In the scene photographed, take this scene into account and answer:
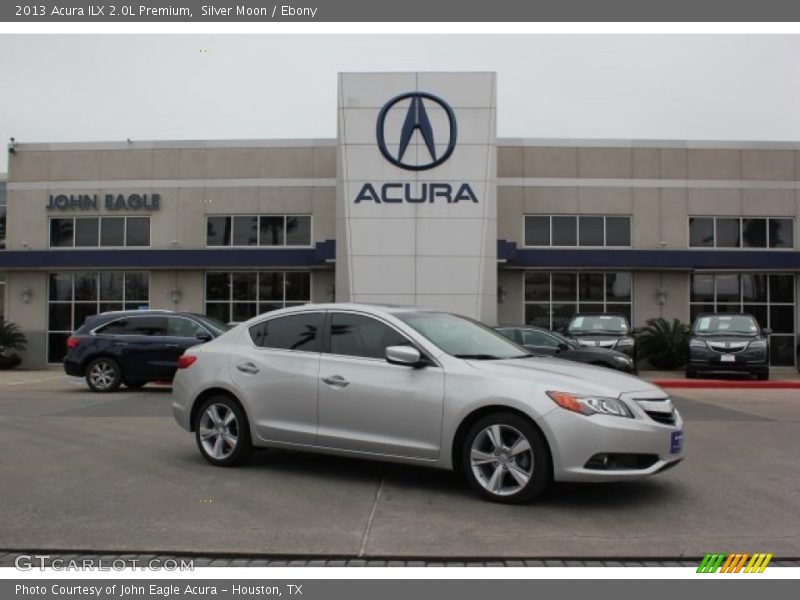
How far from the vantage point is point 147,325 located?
1577 cm

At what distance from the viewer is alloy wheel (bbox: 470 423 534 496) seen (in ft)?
19.5

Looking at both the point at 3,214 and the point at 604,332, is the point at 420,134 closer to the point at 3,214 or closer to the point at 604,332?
the point at 604,332

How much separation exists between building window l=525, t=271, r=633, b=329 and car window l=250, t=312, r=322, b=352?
18.9 metres

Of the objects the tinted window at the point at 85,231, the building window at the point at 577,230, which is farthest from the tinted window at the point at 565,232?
the tinted window at the point at 85,231

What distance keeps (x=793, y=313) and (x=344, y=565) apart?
24.8 meters

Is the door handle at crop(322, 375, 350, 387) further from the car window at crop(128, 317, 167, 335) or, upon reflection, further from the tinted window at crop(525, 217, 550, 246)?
the tinted window at crop(525, 217, 550, 246)

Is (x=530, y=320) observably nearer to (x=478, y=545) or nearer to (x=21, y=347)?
(x=21, y=347)

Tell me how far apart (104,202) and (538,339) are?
16927 mm

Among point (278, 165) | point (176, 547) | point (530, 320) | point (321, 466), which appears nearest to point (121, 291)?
point (278, 165)

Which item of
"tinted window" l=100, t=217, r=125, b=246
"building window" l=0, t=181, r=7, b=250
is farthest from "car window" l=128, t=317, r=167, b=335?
"building window" l=0, t=181, r=7, b=250

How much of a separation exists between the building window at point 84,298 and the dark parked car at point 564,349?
14692 mm

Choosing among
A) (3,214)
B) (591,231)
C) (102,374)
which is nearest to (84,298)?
(3,214)

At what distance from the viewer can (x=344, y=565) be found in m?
4.75

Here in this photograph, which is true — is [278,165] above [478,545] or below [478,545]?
above
